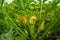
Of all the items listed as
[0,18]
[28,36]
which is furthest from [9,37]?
[0,18]

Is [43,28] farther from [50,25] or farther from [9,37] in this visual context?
[9,37]

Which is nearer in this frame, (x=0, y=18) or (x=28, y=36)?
(x=28, y=36)

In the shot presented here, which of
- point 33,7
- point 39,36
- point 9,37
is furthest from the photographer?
point 33,7

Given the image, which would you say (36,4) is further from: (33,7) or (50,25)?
(50,25)

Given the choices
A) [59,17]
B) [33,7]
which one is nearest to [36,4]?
[33,7]

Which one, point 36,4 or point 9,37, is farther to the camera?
point 36,4

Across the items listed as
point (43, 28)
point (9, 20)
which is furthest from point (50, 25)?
point (9, 20)

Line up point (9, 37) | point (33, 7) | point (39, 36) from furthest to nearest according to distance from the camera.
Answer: point (33, 7)
point (39, 36)
point (9, 37)
